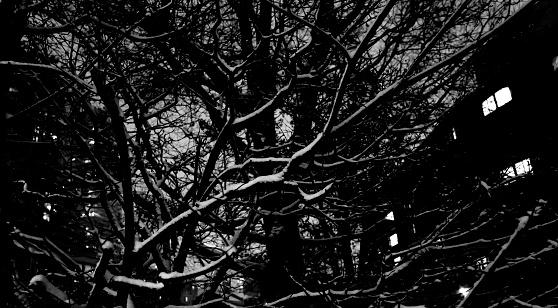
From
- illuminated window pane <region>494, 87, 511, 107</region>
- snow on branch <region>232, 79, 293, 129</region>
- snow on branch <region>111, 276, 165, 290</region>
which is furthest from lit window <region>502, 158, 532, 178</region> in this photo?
illuminated window pane <region>494, 87, 511, 107</region>

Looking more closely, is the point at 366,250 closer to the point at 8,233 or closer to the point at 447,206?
the point at 447,206

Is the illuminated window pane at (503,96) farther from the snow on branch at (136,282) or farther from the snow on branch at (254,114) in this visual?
the snow on branch at (136,282)

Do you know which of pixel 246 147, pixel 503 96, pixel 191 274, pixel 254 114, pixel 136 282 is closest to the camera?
pixel 136 282

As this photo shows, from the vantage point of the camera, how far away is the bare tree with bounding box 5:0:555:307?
3480 millimetres

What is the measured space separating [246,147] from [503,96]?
47.8ft

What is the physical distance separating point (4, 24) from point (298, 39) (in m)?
3.77

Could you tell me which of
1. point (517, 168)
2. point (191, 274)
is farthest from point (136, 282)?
point (517, 168)

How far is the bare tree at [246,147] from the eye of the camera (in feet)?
11.4

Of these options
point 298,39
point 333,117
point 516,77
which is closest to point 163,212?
point 333,117

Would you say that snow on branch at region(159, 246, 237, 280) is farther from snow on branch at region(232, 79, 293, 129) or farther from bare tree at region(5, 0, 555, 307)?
snow on branch at region(232, 79, 293, 129)

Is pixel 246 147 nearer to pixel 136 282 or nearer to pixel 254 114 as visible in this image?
pixel 254 114

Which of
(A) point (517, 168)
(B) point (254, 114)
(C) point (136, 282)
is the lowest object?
(C) point (136, 282)

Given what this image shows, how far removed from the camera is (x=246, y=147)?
5.27m

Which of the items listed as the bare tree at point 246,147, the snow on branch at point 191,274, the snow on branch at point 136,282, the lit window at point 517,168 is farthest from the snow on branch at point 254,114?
the lit window at point 517,168
